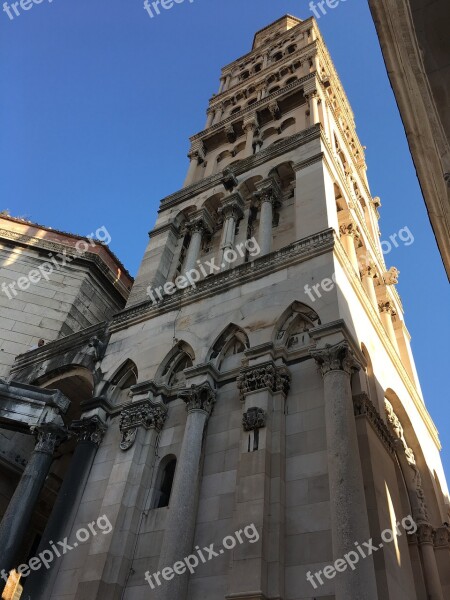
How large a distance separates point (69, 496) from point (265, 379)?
5376 millimetres

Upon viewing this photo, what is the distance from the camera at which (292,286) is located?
13.1 metres

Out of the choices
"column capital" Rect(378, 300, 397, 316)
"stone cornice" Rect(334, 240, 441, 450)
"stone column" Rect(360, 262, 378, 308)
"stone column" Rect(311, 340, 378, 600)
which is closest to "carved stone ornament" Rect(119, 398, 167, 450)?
"stone column" Rect(311, 340, 378, 600)

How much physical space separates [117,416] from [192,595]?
217 inches

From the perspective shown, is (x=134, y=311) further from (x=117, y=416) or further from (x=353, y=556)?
(x=353, y=556)

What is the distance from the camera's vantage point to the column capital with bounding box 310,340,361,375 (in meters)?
10.5

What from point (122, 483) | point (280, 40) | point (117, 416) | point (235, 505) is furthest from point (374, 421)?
point (280, 40)

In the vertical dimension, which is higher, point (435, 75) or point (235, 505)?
point (435, 75)

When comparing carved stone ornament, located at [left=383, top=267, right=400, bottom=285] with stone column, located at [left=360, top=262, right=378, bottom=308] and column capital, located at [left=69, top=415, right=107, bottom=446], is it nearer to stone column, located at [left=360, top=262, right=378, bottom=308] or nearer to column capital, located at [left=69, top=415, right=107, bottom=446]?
stone column, located at [left=360, top=262, right=378, bottom=308]

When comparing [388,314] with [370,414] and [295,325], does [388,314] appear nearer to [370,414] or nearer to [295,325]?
[295,325]

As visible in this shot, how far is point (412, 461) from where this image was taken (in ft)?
49.1

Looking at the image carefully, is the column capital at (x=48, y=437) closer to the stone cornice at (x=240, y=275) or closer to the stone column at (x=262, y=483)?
the stone cornice at (x=240, y=275)

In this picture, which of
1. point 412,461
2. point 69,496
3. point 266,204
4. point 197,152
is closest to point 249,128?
point 197,152

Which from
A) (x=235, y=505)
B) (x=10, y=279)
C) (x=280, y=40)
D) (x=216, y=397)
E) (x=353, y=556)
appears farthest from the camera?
(x=280, y=40)

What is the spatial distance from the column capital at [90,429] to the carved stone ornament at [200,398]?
2722 millimetres
